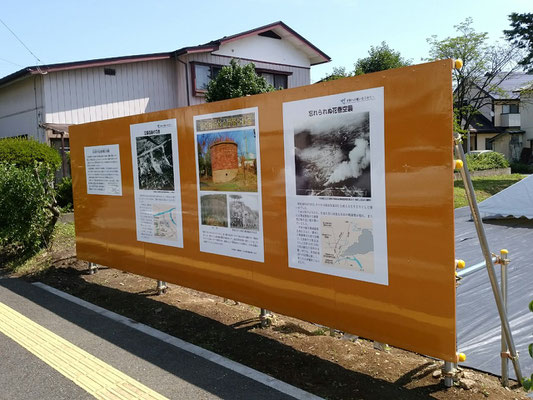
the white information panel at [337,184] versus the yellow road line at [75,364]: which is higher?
the white information panel at [337,184]

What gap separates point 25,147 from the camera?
12.6 m

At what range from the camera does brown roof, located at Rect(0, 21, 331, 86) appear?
48.4 ft

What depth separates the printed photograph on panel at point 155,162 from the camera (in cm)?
549

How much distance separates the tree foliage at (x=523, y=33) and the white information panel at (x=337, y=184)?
22560 mm

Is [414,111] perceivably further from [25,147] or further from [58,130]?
[58,130]

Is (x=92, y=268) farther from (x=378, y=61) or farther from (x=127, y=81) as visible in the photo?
(x=378, y=61)

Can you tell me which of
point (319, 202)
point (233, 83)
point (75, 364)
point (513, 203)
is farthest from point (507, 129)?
point (75, 364)

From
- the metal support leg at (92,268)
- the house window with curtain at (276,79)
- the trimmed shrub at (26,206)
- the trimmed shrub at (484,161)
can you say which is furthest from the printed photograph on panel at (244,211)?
the trimmed shrub at (484,161)

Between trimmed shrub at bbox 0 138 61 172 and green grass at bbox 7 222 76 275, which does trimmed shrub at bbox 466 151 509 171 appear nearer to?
trimmed shrub at bbox 0 138 61 172

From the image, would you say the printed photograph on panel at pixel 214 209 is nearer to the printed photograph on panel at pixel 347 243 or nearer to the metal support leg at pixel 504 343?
the printed photograph on panel at pixel 347 243

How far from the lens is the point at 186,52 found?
17.8 meters

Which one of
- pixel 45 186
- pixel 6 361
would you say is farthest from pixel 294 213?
pixel 45 186

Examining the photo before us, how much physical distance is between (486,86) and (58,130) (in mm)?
26582

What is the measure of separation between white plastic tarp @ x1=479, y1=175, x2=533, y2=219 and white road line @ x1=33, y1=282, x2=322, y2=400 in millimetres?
8487
